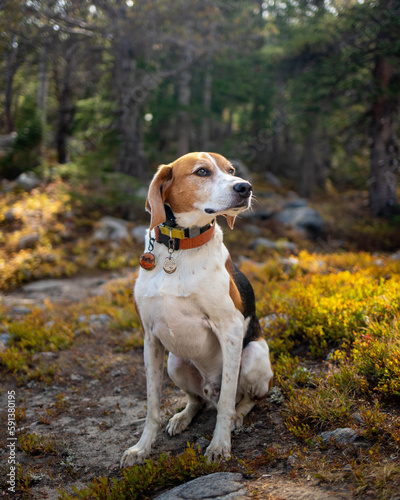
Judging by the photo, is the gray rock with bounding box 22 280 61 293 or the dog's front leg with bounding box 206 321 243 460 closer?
the dog's front leg with bounding box 206 321 243 460

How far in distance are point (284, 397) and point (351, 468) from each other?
120cm

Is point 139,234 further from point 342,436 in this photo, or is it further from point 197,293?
point 342,436

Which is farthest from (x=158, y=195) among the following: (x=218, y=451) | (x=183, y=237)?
(x=218, y=451)

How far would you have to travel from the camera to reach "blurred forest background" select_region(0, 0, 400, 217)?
10891 millimetres

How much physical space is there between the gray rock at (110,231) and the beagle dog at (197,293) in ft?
23.4

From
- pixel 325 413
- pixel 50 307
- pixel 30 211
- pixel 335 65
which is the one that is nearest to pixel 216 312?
pixel 325 413

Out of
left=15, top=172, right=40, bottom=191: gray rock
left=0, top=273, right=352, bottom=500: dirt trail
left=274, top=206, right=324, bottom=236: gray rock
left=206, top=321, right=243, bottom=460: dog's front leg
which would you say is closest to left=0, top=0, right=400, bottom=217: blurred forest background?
left=15, top=172, right=40, bottom=191: gray rock

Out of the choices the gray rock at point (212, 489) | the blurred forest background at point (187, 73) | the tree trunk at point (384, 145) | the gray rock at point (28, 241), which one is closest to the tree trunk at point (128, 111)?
the blurred forest background at point (187, 73)

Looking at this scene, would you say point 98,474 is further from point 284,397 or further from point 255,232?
point 255,232

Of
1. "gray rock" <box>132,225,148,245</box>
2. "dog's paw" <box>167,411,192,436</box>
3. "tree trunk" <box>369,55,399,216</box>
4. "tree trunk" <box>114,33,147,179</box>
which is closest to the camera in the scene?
"dog's paw" <box>167,411,192,436</box>

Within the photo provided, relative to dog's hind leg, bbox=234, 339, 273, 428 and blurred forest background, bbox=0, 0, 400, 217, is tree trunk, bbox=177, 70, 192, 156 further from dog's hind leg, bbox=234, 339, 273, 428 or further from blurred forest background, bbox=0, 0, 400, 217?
dog's hind leg, bbox=234, 339, 273, 428

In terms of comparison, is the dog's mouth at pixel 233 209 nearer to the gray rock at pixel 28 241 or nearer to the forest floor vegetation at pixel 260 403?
the forest floor vegetation at pixel 260 403

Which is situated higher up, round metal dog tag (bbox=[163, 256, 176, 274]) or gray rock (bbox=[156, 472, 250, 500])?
round metal dog tag (bbox=[163, 256, 176, 274])

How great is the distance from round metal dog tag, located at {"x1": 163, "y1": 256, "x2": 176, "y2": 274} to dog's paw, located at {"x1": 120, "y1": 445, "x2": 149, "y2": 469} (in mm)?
1444
